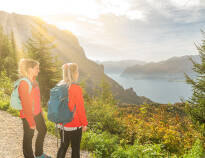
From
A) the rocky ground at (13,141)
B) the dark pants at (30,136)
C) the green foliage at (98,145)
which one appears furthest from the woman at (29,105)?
the green foliage at (98,145)

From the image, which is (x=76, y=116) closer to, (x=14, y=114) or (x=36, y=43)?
(x=14, y=114)

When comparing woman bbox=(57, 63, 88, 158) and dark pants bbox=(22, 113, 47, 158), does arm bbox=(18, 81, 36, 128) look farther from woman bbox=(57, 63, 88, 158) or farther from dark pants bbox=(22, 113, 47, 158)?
woman bbox=(57, 63, 88, 158)

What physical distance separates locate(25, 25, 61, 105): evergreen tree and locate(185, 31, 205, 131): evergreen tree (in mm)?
9249

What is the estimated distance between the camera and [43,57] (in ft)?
42.4

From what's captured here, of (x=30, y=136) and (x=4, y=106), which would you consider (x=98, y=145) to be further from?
(x=4, y=106)

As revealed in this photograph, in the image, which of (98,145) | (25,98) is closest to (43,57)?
(98,145)

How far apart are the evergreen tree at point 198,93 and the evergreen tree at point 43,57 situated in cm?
925

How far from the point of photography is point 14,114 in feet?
21.1

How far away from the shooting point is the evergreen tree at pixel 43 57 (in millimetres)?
12852

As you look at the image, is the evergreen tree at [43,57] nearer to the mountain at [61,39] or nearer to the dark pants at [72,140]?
the dark pants at [72,140]

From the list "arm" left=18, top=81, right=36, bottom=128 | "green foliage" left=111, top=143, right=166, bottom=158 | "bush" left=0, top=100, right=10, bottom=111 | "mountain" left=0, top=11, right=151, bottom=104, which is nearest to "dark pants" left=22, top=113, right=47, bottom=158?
"arm" left=18, top=81, right=36, bottom=128

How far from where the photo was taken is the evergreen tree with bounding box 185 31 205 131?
629cm

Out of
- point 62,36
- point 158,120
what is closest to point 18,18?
point 62,36

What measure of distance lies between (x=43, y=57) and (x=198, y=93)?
35.0 feet
